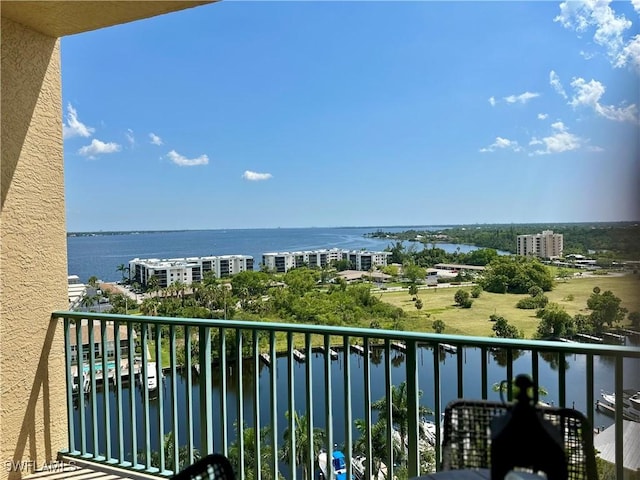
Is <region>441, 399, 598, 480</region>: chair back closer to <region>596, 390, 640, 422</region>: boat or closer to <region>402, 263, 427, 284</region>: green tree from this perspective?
<region>596, 390, 640, 422</region>: boat

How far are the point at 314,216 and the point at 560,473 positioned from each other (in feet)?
31.3

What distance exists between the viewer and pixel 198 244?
574cm

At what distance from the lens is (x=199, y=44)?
9.47 m

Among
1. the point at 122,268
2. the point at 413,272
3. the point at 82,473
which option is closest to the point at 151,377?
the point at 82,473

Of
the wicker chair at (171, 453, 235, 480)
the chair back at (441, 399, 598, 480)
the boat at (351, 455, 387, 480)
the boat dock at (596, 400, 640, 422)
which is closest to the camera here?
the wicker chair at (171, 453, 235, 480)

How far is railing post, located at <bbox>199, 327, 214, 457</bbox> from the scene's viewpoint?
98.5 inches

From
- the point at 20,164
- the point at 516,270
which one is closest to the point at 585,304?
the point at 516,270

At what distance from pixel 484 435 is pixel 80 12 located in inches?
114

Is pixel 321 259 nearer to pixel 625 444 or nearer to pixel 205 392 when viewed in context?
pixel 205 392

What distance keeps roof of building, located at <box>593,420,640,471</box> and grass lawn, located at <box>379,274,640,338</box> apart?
50cm

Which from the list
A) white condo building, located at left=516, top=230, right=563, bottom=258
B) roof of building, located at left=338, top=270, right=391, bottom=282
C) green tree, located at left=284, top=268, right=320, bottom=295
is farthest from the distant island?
green tree, located at left=284, top=268, right=320, bottom=295

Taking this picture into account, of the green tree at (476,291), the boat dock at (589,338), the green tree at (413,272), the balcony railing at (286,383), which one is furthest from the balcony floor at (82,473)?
the green tree at (413,272)

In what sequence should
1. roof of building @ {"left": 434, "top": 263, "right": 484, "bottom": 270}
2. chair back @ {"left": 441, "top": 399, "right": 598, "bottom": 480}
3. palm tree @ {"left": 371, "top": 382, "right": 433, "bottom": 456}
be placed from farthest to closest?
1. roof of building @ {"left": 434, "top": 263, "right": 484, "bottom": 270}
2. palm tree @ {"left": 371, "top": 382, "right": 433, "bottom": 456}
3. chair back @ {"left": 441, "top": 399, "right": 598, "bottom": 480}

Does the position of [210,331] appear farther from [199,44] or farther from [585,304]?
[199,44]
